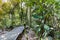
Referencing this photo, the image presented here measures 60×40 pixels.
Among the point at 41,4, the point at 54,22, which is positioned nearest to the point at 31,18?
the point at 54,22

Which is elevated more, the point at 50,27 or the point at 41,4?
the point at 41,4

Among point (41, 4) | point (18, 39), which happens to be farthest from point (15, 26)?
point (41, 4)

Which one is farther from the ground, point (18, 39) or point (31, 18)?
point (31, 18)

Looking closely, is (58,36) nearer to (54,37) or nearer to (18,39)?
(54,37)

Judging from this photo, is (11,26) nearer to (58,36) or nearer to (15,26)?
(15,26)

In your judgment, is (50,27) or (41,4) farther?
(50,27)

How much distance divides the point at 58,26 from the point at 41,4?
0.84 metres

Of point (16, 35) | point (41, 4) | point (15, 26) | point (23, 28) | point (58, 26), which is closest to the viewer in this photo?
point (41, 4)

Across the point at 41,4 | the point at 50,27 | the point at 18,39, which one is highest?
the point at 41,4

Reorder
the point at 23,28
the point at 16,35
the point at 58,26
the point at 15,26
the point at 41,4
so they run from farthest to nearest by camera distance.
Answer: the point at 15,26
the point at 23,28
the point at 16,35
the point at 58,26
the point at 41,4

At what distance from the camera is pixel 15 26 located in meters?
3.30

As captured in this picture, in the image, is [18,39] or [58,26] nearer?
[58,26]

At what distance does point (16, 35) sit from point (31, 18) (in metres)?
0.38

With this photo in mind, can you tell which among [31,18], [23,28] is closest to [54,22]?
[31,18]
